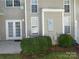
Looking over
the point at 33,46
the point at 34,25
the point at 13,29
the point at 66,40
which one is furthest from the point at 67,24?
the point at 33,46

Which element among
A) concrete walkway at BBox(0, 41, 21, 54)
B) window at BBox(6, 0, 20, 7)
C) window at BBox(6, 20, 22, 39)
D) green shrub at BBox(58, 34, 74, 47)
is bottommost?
concrete walkway at BBox(0, 41, 21, 54)

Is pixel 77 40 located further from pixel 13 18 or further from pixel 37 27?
pixel 13 18

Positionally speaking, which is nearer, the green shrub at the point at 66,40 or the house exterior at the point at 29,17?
the green shrub at the point at 66,40

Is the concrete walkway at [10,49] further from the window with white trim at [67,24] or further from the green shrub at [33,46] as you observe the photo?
the window with white trim at [67,24]

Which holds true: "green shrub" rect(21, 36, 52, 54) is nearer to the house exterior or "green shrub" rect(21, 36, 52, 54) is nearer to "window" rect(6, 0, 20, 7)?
the house exterior

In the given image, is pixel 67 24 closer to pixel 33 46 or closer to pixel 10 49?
pixel 10 49

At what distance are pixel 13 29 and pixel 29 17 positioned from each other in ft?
7.32

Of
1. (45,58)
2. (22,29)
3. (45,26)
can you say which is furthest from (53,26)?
(45,58)

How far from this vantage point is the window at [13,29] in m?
27.4

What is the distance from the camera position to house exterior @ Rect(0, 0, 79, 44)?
2658 centimetres

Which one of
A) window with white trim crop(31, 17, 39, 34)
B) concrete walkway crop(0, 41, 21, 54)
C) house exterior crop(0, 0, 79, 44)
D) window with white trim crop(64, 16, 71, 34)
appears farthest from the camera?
window with white trim crop(64, 16, 71, 34)

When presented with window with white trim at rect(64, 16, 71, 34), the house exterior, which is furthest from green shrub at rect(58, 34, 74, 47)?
window with white trim at rect(64, 16, 71, 34)

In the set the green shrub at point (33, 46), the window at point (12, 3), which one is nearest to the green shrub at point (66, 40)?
the green shrub at point (33, 46)

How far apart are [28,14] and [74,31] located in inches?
202
